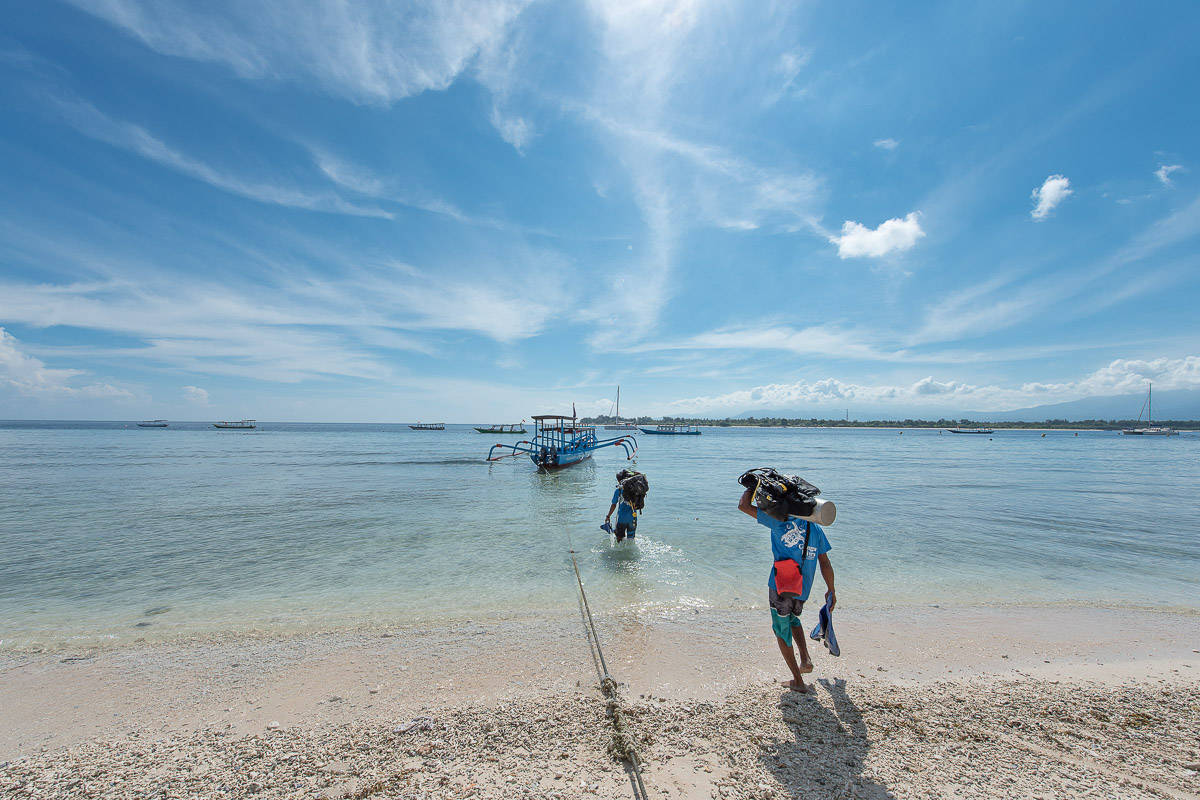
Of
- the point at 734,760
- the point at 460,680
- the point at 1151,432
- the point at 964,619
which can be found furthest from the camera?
the point at 1151,432

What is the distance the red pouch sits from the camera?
4.02 meters

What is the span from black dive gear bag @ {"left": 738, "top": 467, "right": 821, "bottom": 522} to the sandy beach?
176 centimetres

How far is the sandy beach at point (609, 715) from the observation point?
3.16m

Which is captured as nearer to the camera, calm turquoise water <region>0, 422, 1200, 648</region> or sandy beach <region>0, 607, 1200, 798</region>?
sandy beach <region>0, 607, 1200, 798</region>

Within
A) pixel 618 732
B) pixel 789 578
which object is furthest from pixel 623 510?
pixel 618 732

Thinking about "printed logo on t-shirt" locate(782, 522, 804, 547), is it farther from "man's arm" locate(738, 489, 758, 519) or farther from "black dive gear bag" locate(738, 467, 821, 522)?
"man's arm" locate(738, 489, 758, 519)

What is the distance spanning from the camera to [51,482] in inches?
904

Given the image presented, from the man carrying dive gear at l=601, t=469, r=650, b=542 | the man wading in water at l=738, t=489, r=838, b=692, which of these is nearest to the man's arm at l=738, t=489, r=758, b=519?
the man wading in water at l=738, t=489, r=838, b=692

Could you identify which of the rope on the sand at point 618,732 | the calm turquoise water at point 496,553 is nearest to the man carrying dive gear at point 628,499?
the calm turquoise water at point 496,553

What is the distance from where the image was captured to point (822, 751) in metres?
3.41

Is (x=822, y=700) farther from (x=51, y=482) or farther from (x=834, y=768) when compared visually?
(x=51, y=482)

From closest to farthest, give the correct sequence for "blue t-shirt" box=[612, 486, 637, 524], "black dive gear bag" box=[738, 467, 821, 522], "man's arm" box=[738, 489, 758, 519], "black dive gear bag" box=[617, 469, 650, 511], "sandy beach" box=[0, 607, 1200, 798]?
"sandy beach" box=[0, 607, 1200, 798] < "black dive gear bag" box=[738, 467, 821, 522] < "man's arm" box=[738, 489, 758, 519] < "black dive gear bag" box=[617, 469, 650, 511] < "blue t-shirt" box=[612, 486, 637, 524]

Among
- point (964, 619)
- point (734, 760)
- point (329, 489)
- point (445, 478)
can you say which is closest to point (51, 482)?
point (329, 489)

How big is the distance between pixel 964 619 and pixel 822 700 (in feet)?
12.9
